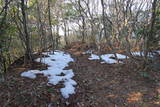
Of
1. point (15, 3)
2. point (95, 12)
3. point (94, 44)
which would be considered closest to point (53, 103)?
point (15, 3)

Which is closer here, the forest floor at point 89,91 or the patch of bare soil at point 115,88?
the forest floor at point 89,91

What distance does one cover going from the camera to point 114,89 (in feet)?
15.1

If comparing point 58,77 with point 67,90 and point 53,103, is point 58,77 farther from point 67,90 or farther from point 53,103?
point 53,103

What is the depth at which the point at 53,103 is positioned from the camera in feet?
11.9

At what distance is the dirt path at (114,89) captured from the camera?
389 cm

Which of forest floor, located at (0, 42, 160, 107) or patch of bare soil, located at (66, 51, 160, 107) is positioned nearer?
forest floor, located at (0, 42, 160, 107)

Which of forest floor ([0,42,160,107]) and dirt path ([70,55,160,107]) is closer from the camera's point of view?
forest floor ([0,42,160,107])

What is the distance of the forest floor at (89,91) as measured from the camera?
3.63 metres

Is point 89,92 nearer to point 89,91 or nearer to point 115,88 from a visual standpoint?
point 89,91

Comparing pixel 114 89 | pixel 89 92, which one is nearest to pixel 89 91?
pixel 89 92

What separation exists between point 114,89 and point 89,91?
86 cm

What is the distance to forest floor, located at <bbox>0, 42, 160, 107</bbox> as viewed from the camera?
11.9 feet

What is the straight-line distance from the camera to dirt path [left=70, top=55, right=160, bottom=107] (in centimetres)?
389

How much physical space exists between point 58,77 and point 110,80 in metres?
1.96
